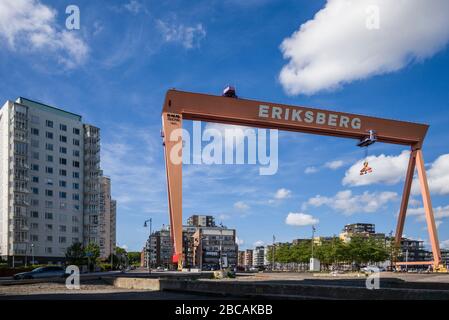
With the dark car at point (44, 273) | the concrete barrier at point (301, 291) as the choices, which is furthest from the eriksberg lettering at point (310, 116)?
the concrete barrier at point (301, 291)

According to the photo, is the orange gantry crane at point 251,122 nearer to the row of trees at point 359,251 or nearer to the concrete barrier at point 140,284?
the concrete barrier at point 140,284

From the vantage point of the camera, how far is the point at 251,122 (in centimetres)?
3916

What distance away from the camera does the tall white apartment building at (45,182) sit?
7456cm

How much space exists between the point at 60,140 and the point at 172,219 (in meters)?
52.6

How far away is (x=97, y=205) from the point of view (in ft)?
286

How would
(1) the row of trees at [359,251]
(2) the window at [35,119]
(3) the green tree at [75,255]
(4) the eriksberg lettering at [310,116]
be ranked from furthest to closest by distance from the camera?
(2) the window at [35,119], (1) the row of trees at [359,251], (3) the green tree at [75,255], (4) the eriksberg lettering at [310,116]

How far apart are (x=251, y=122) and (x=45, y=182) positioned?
2003 inches

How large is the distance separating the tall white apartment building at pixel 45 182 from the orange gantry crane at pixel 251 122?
45.6 m

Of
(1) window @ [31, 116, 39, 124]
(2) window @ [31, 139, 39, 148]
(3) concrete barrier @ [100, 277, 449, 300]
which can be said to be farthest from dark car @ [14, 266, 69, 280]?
(1) window @ [31, 116, 39, 124]

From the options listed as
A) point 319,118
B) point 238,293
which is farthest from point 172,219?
point 238,293

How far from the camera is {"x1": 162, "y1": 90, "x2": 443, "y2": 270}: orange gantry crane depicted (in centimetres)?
3584

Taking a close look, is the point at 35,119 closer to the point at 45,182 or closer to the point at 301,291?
the point at 45,182
